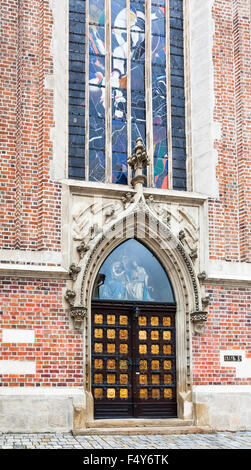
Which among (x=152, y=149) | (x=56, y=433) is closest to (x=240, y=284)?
(x=152, y=149)

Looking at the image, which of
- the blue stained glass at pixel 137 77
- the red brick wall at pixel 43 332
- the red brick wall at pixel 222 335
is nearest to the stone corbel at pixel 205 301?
the red brick wall at pixel 222 335

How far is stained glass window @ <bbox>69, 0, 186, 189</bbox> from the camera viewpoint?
13281 millimetres

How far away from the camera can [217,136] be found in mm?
13727

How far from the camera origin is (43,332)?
38.3ft

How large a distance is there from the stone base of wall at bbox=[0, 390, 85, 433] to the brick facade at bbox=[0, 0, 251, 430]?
0.21 meters

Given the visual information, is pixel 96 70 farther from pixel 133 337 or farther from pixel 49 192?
pixel 133 337

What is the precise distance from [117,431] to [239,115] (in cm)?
695

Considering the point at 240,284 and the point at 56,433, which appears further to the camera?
the point at 240,284

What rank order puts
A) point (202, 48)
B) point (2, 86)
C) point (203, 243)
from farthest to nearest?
1. point (202, 48)
2. point (203, 243)
3. point (2, 86)

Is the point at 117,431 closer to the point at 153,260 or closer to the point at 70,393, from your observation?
the point at 70,393

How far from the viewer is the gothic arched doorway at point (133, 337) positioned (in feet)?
40.3

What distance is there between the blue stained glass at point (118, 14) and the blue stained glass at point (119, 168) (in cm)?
290

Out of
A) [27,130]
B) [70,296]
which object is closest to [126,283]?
[70,296]

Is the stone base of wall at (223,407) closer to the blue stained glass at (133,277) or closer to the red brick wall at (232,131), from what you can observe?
the blue stained glass at (133,277)
